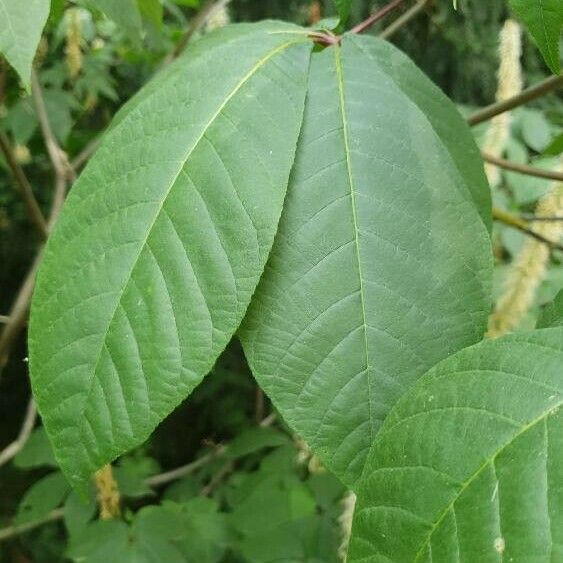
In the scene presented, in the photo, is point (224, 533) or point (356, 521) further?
point (224, 533)

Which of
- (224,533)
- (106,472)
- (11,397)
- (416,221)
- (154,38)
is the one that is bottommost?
(11,397)

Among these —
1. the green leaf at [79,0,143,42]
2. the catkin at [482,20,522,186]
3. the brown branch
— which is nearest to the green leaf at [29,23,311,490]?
the green leaf at [79,0,143,42]

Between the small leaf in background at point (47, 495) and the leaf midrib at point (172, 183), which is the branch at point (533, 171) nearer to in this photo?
the leaf midrib at point (172, 183)

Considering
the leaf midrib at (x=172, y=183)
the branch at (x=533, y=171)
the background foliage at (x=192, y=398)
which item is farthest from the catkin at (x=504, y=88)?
the leaf midrib at (x=172, y=183)

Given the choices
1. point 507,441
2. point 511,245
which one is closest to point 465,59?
point 511,245

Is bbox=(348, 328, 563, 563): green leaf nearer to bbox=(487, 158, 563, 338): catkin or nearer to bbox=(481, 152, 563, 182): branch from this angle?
bbox=(481, 152, 563, 182): branch

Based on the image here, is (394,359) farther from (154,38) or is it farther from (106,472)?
(154,38)

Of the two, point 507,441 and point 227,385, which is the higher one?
point 507,441
